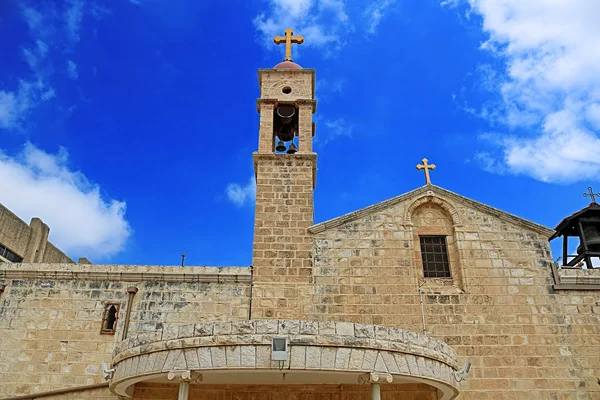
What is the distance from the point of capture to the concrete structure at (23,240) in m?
16.1

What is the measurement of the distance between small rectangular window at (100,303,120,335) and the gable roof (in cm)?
483

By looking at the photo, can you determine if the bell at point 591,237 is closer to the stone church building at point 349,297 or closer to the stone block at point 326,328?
the stone church building at point 349,297

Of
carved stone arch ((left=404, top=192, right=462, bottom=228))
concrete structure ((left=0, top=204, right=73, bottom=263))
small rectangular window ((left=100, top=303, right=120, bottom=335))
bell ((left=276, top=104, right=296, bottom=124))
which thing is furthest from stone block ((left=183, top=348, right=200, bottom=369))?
concrete structure ((left=0, top=204, right=73, bottom=263))

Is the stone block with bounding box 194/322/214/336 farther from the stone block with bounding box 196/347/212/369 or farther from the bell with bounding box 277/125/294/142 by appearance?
the bell with bounding box 277/125/294/142

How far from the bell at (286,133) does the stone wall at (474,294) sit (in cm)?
340

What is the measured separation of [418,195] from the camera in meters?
12.1

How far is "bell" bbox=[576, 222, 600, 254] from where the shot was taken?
495 inches

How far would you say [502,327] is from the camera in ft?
34.8

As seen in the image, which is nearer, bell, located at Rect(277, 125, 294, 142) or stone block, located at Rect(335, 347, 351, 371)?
stone block, located at Rect(335, 347, 351, 371)

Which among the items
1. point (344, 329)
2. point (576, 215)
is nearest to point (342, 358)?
point (344, 329)

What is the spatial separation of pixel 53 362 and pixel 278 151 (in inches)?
290

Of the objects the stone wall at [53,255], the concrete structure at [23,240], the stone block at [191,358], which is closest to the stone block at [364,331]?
the stone block at [191,358]

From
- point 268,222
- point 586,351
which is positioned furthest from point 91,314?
point 586,351

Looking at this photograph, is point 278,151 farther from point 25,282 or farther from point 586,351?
point 586,351
